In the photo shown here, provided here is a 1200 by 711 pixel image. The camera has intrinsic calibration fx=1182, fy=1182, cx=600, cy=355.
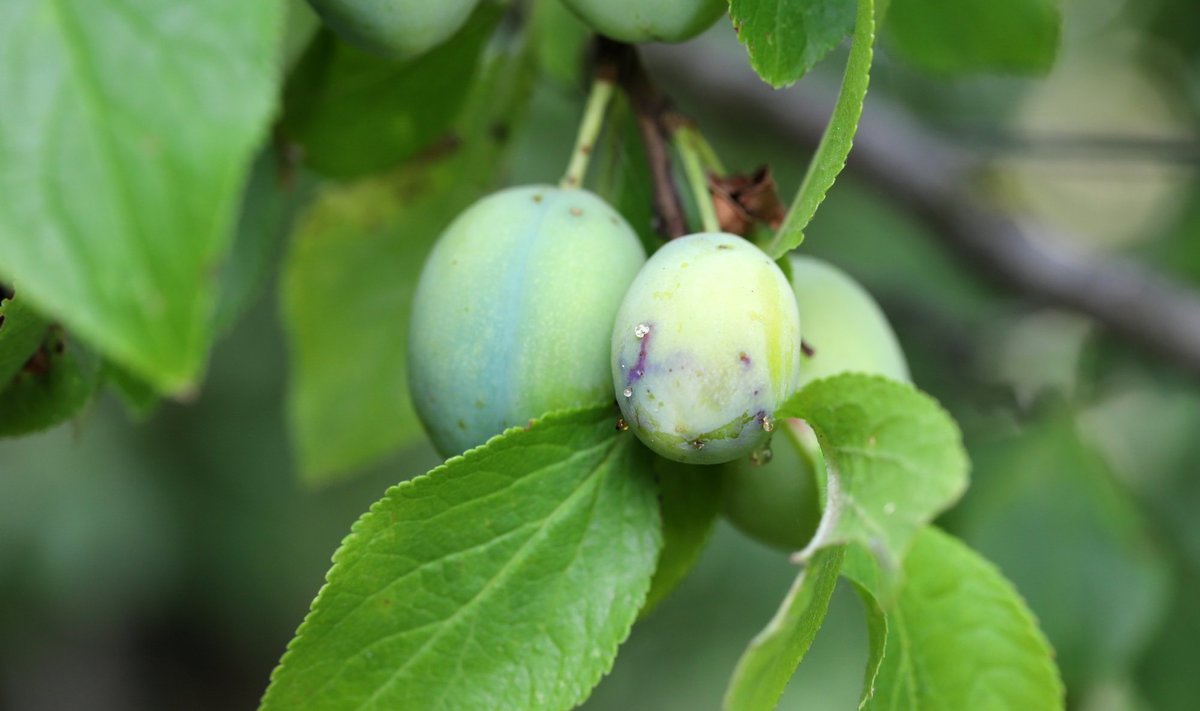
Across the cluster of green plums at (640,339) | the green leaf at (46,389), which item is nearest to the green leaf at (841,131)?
the cluster of green plums at (640,339)

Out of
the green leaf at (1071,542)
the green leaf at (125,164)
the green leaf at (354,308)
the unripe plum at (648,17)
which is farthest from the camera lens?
the green leaf at (1071,542)

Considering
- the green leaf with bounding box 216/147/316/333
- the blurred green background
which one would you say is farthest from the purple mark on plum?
the blurred green background

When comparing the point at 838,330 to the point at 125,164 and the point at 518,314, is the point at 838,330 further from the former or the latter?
the point at 125,164

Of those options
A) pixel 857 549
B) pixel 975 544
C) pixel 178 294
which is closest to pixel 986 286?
pixel 975 544

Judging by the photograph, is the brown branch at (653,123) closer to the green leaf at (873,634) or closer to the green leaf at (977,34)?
the green leaf at (873,634)

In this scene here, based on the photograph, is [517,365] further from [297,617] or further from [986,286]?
[297,617]

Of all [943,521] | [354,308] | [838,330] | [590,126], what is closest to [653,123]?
[590,126]
